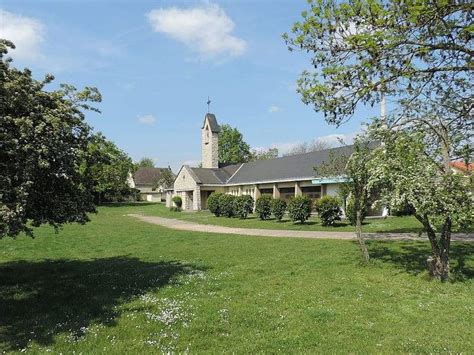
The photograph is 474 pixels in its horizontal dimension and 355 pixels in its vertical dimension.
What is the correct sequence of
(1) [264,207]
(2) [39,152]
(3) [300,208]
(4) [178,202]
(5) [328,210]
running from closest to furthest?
(2) [39,152]
(5) [328,210]
(3) [300,208]
(1) [264,207]
(4) [178,202]

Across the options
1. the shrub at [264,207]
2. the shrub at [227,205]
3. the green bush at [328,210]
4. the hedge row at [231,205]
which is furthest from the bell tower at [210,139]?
the green bush at [328,210]

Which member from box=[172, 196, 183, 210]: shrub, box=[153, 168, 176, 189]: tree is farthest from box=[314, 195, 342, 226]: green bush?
box=[153, 168, 176, 189]: tree

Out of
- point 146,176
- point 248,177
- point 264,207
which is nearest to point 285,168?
point 248,177

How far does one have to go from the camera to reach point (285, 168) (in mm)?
35625

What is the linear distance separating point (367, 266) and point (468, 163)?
357 centimetres

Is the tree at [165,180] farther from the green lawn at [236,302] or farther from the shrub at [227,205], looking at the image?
the green lawn at [236,302]

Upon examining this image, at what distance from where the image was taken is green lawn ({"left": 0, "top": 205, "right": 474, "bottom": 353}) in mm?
5516

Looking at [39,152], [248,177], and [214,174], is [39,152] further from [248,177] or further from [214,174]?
[214,174]

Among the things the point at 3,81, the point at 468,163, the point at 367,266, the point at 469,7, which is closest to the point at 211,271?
the point at 367,266

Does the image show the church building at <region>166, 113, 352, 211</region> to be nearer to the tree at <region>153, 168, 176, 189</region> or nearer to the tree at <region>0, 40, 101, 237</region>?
the tree at <region>153, 168, 176, 189</region>

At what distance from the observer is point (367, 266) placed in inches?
408

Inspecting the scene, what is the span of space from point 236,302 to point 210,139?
39.4m

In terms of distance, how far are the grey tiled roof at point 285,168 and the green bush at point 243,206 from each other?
16.9 ft

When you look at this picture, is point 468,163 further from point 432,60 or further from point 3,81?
point 3,81
